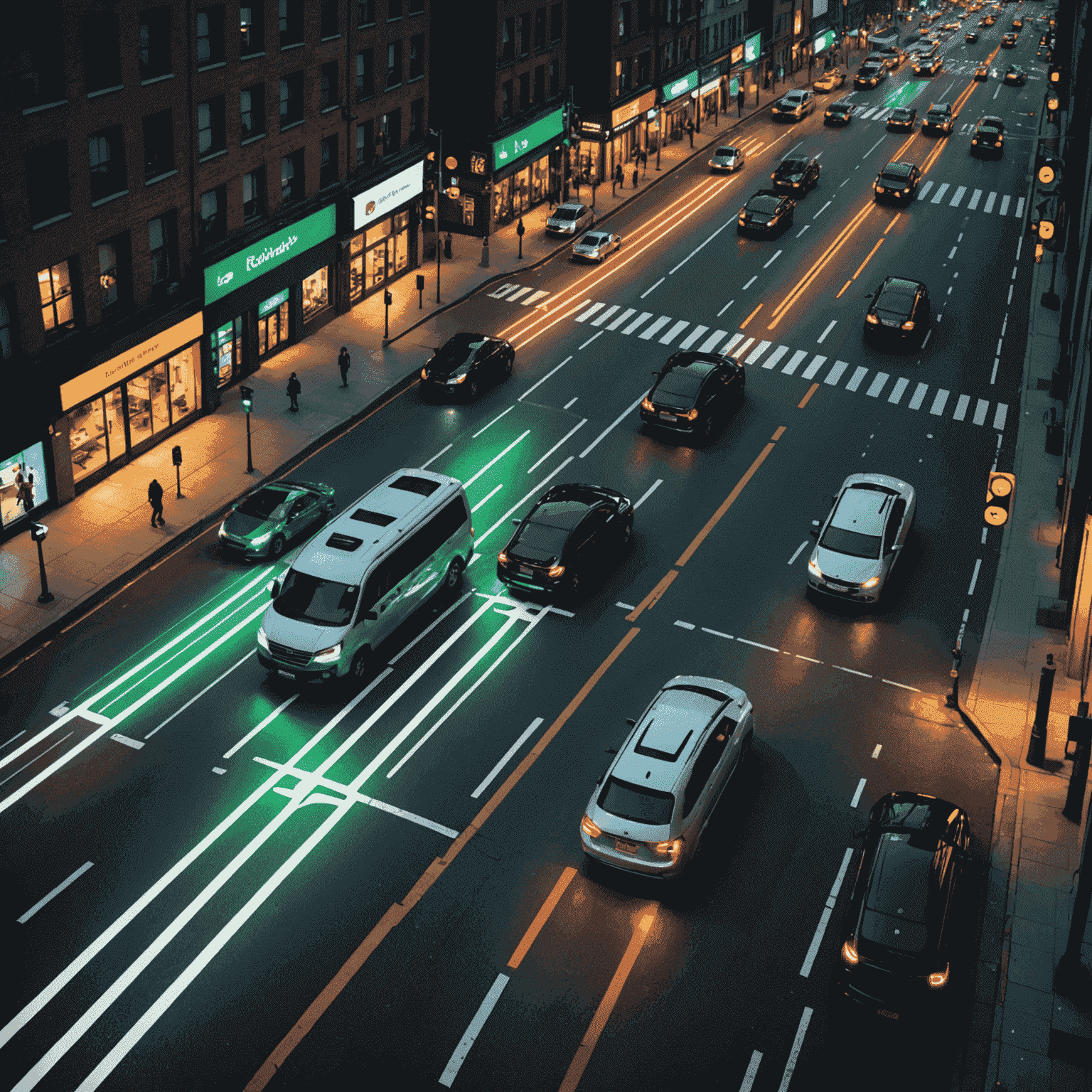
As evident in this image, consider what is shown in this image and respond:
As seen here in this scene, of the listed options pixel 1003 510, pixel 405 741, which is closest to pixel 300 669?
pixel 405 741

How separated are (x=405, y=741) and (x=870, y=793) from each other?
9.83 meters

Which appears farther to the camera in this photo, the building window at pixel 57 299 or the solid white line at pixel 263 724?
the building window at pixel 57 299

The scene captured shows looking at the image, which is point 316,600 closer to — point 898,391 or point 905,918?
point 905,918

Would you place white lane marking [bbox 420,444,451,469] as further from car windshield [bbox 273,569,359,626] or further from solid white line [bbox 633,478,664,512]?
car windshield [bbox 273,569,359,626]

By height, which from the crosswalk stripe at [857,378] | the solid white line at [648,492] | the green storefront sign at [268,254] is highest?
the green storefront sign at [268,254]

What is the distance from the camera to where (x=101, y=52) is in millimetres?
35344

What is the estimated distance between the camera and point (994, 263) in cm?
6228

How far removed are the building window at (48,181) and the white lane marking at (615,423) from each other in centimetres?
1699

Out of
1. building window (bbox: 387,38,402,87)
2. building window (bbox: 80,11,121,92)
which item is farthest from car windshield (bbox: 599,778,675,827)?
building window (bbox: 387,38,402,87)

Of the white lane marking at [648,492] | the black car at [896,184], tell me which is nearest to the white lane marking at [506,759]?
the white lane marking at [648,492]

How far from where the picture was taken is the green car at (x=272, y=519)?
3416 cm

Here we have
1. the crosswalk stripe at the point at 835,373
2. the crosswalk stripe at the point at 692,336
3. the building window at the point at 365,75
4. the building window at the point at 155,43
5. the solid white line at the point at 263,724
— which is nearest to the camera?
the solid white line at the point at 263,724

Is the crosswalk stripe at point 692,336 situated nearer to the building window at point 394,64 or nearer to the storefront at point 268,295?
the storefront at point 268,295

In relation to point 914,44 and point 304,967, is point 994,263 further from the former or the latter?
point 914,44
